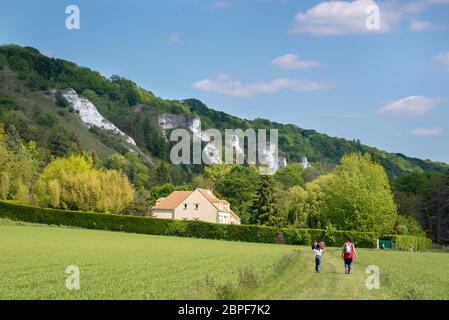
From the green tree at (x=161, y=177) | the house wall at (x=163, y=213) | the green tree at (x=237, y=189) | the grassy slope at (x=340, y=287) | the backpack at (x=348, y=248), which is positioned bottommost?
the grassy slope at (x=340, y=287)

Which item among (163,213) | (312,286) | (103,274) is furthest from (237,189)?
(312,286)

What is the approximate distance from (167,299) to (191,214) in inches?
3709

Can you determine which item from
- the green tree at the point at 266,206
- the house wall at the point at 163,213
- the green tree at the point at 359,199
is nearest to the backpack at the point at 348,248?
the green tree at the point at 359,199

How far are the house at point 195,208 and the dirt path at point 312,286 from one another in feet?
258

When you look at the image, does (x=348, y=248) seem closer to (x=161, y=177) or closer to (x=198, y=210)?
(x=198, y=210)

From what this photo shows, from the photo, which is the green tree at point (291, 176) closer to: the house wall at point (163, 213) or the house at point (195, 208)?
the house at point (195, 208)

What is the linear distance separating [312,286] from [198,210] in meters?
88.8

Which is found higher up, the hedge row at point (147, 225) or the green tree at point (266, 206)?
the green tree at point (266, 206)

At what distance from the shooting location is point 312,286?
2333 cm

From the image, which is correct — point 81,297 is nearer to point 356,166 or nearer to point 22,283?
point 22,283

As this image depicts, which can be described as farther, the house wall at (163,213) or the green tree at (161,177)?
the green tree at (161,177)

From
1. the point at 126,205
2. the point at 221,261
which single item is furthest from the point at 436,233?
the point at 221,261

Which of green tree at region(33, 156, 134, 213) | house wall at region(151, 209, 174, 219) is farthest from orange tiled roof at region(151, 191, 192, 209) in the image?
green tree at region(33, 156, 134, 213)

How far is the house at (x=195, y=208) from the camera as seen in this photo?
110 metres
